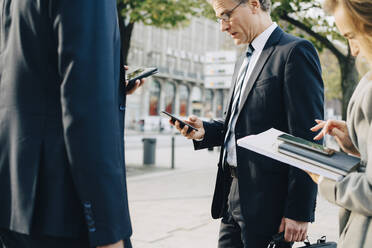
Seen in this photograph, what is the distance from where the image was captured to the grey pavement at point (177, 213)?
15.8ft

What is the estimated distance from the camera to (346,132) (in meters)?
1.66

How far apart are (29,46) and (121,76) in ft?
1.13

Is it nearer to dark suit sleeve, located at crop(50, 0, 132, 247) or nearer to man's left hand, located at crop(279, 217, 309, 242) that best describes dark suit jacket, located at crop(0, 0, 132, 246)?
dark suit sleeve, located at crop(50, 0, 132, 247)

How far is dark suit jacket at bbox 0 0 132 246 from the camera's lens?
1.33 m

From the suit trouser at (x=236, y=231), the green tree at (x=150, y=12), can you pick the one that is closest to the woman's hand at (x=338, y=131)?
the suit trouser at (x=236, y=231)

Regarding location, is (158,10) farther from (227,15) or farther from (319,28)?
(227,15)

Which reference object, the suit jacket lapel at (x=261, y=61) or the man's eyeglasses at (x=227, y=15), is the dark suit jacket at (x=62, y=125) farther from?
the man's eyeglasses at (x=227, y=15)

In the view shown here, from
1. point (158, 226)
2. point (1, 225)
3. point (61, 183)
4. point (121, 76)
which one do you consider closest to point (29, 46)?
point (121, 76)

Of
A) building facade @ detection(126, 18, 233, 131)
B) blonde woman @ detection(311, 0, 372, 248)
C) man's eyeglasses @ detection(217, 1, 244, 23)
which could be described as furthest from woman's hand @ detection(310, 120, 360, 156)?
building facade @ detection(126, 18, 233, 131)

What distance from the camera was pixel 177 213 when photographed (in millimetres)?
6082

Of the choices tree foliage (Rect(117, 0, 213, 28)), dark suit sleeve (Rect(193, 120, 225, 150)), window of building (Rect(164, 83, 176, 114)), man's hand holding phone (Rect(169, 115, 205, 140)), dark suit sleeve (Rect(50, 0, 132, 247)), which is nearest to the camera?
dark suit sleeve (Rect(50, 0, 132, 247))

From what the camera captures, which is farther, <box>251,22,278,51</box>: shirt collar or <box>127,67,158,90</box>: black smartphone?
<box>251,22,278,51</box>: shirt collar

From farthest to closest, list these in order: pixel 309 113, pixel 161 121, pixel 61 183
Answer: pixel 161 121, pixel 309 113, pixel 61 183

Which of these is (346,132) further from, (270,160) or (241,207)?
(241,207)
